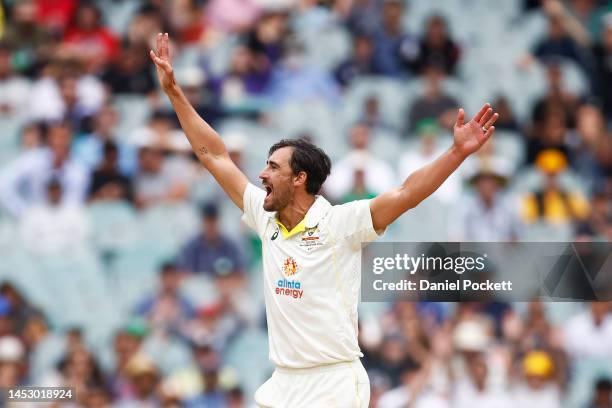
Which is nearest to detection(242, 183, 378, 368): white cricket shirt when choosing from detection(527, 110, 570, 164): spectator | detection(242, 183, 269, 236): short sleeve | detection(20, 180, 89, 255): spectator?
detection(242, 183, 269, 236): short sleeve

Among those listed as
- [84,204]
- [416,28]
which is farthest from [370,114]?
[84,204]

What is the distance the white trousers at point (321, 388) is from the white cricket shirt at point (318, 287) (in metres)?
0.06

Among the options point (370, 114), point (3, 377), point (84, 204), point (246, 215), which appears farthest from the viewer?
point (370, 114)

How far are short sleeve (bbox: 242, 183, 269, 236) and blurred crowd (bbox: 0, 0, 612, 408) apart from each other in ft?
14.4

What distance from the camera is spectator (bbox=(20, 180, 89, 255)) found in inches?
511

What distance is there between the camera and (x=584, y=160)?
13742 millimetres

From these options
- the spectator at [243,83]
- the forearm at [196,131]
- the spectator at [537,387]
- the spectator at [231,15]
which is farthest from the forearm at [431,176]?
the spectator at [231,15]

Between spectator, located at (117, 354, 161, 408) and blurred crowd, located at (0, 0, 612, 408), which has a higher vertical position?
blurred crowd, located at (0, 0, 612, 408)

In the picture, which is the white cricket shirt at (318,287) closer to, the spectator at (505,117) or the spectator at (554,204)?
the spectator at (554,204)

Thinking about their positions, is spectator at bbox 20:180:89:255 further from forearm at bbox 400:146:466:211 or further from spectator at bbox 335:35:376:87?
forearm at bbox 400:146:466:211

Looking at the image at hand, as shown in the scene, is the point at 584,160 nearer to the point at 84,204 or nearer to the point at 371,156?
the point at 371,156

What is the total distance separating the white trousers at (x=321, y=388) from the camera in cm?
659

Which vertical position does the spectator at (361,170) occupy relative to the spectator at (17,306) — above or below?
above

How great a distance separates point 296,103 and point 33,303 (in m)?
4.14
